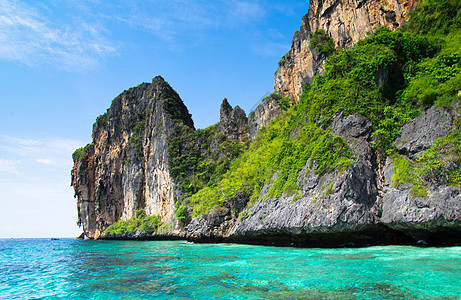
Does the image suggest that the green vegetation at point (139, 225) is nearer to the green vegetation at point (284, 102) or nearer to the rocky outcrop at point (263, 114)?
the rocky outcrop at point (263, 114)

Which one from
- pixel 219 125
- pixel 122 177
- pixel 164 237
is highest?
pixel 219 125

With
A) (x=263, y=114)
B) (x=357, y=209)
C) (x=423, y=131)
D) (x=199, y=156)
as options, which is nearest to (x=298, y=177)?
(x=357, y=209)

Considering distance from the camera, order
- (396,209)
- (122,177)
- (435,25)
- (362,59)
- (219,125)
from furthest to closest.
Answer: (122,177) < (219,125) < (435,25) < (362,59) < (396,209)

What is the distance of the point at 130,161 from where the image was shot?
2466 inches

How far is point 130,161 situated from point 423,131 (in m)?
57.4

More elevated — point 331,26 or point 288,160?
point 331,26

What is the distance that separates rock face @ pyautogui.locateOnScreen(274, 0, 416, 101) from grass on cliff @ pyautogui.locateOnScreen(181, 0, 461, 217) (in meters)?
2.64

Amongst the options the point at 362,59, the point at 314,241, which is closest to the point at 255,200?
the point at 314,241

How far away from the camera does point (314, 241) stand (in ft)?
55.5

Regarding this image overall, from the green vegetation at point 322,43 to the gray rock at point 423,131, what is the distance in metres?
17.5

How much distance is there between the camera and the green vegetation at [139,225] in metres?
47.4

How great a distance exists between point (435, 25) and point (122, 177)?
61918mm

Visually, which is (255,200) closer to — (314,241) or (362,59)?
(314,241)

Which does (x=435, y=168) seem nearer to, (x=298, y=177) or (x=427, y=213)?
(x=427, y=213)
